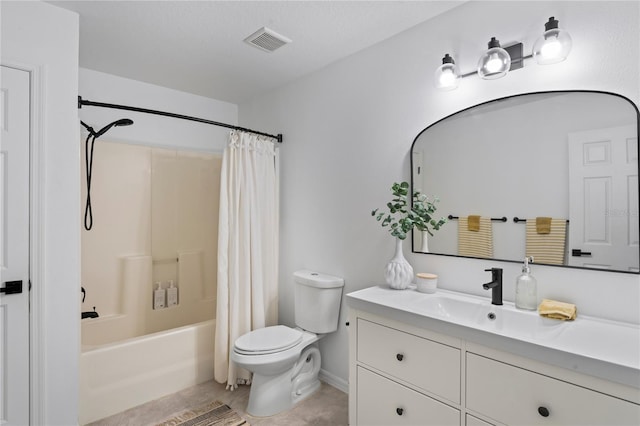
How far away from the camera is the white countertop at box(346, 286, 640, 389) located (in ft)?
3.45

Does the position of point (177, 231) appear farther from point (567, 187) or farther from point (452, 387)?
point (567, 187)

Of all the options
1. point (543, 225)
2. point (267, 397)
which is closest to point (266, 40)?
point (543, 225)

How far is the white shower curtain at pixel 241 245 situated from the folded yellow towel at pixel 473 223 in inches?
60.1

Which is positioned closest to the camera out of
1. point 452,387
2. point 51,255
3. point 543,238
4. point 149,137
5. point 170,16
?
point 452,387

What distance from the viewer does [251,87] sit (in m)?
3.03

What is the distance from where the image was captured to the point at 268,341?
2193mm

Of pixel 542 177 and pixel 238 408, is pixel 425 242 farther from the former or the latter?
pixel 238 408

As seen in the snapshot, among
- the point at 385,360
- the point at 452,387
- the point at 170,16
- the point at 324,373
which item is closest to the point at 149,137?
the point at 170,16

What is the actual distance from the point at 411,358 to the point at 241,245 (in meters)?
1.51

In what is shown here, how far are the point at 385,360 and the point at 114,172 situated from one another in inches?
100

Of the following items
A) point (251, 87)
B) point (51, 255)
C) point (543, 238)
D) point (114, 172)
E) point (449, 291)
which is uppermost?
point (251, 87)

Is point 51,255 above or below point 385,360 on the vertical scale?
above

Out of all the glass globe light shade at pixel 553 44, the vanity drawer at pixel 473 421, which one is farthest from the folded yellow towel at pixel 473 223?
the vanity drawer at pixel 473 421

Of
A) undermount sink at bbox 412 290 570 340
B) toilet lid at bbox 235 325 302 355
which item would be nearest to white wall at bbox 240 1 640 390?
undermount sink at bbox 412 290 570 340
